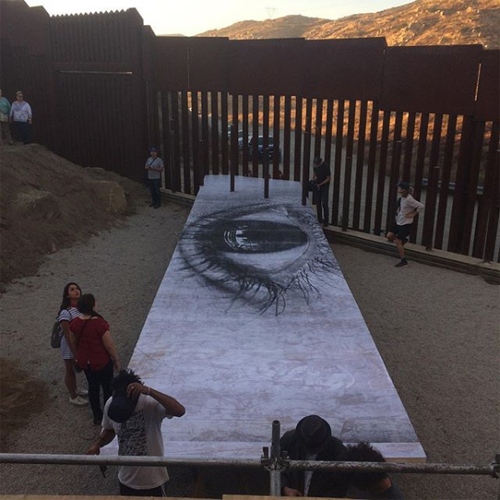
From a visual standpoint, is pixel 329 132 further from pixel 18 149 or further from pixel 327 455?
pixel 327 455

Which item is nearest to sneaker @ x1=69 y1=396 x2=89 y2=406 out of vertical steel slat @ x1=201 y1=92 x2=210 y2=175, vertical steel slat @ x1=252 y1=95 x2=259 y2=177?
vertical steel slat @ x1=252 y1=95 x2=259 y2=177

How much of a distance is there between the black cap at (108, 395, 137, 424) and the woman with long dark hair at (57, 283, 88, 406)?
2175 millimetres

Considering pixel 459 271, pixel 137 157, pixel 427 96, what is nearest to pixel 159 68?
pixel 137 157

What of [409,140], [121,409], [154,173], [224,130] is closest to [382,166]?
[409,140]

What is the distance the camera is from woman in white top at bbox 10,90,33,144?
1496cm

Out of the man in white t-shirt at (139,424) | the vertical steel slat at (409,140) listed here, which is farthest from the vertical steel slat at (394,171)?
the man in white t-shirt at (139,424)

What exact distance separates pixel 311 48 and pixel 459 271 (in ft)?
19.6

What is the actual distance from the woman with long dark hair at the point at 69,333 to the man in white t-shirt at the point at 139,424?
2.09 m

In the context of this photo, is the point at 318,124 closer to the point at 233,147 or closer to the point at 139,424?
the point at 233,147

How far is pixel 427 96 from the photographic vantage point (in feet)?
34.5

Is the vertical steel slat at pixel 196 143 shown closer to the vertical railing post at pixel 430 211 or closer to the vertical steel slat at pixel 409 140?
the vertical steel slat at pixel 409 140

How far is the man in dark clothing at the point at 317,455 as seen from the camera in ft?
11.5

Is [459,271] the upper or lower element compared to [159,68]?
lower

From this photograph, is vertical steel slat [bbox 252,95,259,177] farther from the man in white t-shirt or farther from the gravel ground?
the man in white t-shirt
